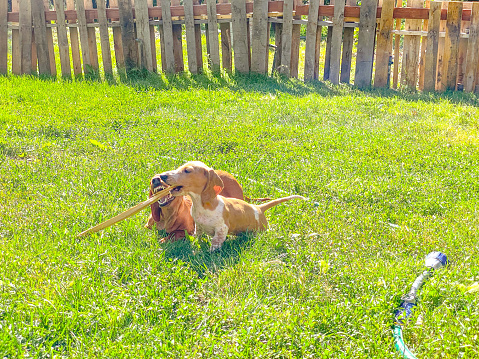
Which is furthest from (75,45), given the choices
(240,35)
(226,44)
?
(240,35)

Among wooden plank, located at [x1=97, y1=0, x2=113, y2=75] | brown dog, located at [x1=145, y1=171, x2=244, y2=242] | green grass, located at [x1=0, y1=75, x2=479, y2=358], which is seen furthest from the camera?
wooden plank, located at [x1=97, y1=0, x2=113, y2=75]

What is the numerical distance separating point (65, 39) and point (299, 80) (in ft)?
16.6

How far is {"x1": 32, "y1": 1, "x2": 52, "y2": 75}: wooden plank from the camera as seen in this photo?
1162cm

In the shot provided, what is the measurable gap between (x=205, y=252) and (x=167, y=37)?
25.8 ft

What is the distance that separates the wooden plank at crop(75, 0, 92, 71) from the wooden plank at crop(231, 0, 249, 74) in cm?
315

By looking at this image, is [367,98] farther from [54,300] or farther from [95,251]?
[54,300]

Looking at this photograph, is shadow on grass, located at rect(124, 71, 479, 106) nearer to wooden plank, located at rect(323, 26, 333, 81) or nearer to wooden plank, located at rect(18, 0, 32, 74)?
wooden plank, located at rect(323, 26, 333, 81)

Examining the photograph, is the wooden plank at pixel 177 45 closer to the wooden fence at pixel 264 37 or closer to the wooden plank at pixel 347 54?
the wooden fence at pixel 264 37

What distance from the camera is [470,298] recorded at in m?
3.71

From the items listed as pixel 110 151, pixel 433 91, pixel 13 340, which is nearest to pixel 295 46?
pixel 433 91

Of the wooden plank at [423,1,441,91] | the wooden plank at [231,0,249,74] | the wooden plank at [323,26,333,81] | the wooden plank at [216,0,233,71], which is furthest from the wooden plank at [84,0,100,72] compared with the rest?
the wooden plank at [423,1,441,91]

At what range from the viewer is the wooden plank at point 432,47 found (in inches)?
410

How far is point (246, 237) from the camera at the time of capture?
4754 millimetres

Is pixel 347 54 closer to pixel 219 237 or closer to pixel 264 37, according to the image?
pixel 264 37
